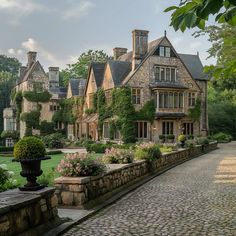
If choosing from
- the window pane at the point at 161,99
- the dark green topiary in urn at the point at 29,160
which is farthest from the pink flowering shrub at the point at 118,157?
the window pane at the point at 161,99

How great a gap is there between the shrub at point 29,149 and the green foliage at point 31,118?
43567mm

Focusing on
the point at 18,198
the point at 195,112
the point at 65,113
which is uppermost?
the point at 65,113

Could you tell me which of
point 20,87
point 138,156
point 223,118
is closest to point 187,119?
point 223,118

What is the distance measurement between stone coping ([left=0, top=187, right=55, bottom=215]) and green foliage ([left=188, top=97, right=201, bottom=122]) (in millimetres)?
37628

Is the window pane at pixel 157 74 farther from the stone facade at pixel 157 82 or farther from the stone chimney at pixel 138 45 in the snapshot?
the stone chimney at pixel 138 45

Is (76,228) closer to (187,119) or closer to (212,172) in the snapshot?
(212,172)

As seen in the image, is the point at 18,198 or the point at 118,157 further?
the point at 118,157

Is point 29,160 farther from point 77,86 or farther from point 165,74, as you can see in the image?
point 77,86

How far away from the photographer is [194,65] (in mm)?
50188

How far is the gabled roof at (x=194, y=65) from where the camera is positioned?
4831 centimetres

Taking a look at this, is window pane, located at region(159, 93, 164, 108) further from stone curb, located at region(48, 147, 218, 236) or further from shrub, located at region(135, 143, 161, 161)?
stone curb, located at region(48, 147, 218, 236)

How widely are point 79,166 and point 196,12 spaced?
21.6 ft

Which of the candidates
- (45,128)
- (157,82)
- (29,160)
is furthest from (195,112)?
(29,160)

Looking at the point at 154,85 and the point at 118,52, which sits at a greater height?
the point at 118,52
